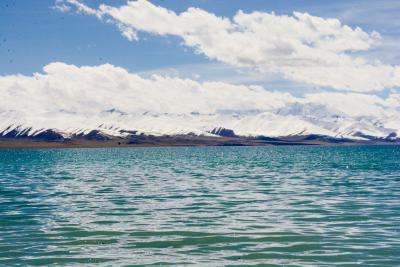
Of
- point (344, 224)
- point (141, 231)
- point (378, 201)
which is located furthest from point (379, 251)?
point (378, 201)

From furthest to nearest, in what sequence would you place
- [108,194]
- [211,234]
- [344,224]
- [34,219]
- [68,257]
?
[108,194] → [34,219] → [344,224] → [211,234] → [68,257]

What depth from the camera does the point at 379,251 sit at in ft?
74.5

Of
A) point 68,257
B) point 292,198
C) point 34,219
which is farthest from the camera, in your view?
point 292,198

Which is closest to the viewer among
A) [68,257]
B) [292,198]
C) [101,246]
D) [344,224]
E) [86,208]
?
[68,257]

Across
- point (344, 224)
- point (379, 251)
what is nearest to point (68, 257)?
point (379, 251)

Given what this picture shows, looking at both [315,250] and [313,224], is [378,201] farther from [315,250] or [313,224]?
[315,250]

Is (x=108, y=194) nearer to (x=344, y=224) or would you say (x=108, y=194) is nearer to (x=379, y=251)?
(x=344, y=224)

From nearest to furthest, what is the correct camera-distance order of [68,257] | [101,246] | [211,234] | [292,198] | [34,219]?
[68,257] → [101,246] → [211,234] → [34,219] → [292,198]

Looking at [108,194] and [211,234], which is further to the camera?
[108,194]

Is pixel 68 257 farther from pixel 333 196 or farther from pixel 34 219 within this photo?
pixel 333 196

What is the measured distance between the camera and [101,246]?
2452 cm

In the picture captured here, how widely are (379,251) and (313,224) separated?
23.4ft

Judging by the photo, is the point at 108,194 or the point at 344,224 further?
the point at 108,194

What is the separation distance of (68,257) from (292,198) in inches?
955
